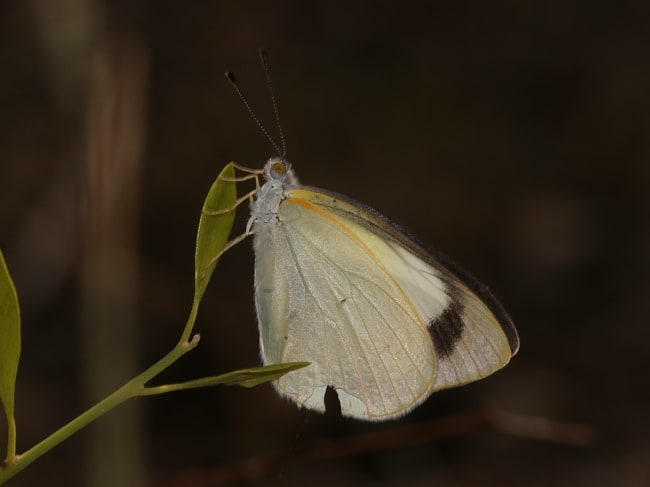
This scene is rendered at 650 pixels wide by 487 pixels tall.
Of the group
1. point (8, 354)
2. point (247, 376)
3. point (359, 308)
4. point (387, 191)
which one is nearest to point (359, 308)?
point (359, 308)

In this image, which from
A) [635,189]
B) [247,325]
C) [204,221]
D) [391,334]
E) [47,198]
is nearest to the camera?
[204,221]

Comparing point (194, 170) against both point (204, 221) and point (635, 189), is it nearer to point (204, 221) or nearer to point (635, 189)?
point (635, 189)

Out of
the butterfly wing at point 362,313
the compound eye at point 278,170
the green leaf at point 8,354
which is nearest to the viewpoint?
the green leaf at point 8,354

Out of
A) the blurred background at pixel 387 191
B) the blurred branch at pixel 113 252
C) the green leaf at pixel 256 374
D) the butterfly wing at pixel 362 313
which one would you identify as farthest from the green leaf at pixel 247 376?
the blurred background at pixel 387 191

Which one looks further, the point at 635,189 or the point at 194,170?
the point at 635,189

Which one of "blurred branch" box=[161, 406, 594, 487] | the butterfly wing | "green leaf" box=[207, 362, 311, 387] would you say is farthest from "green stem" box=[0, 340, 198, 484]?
"blurred branch" box=[161, 406, 594, 487]

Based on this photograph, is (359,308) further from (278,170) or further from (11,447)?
(11,447)

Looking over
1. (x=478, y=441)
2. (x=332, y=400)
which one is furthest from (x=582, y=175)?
(x=332, y=400)

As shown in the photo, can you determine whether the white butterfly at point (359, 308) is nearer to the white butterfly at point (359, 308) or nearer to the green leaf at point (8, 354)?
the white butterfly at point (359, 308)
